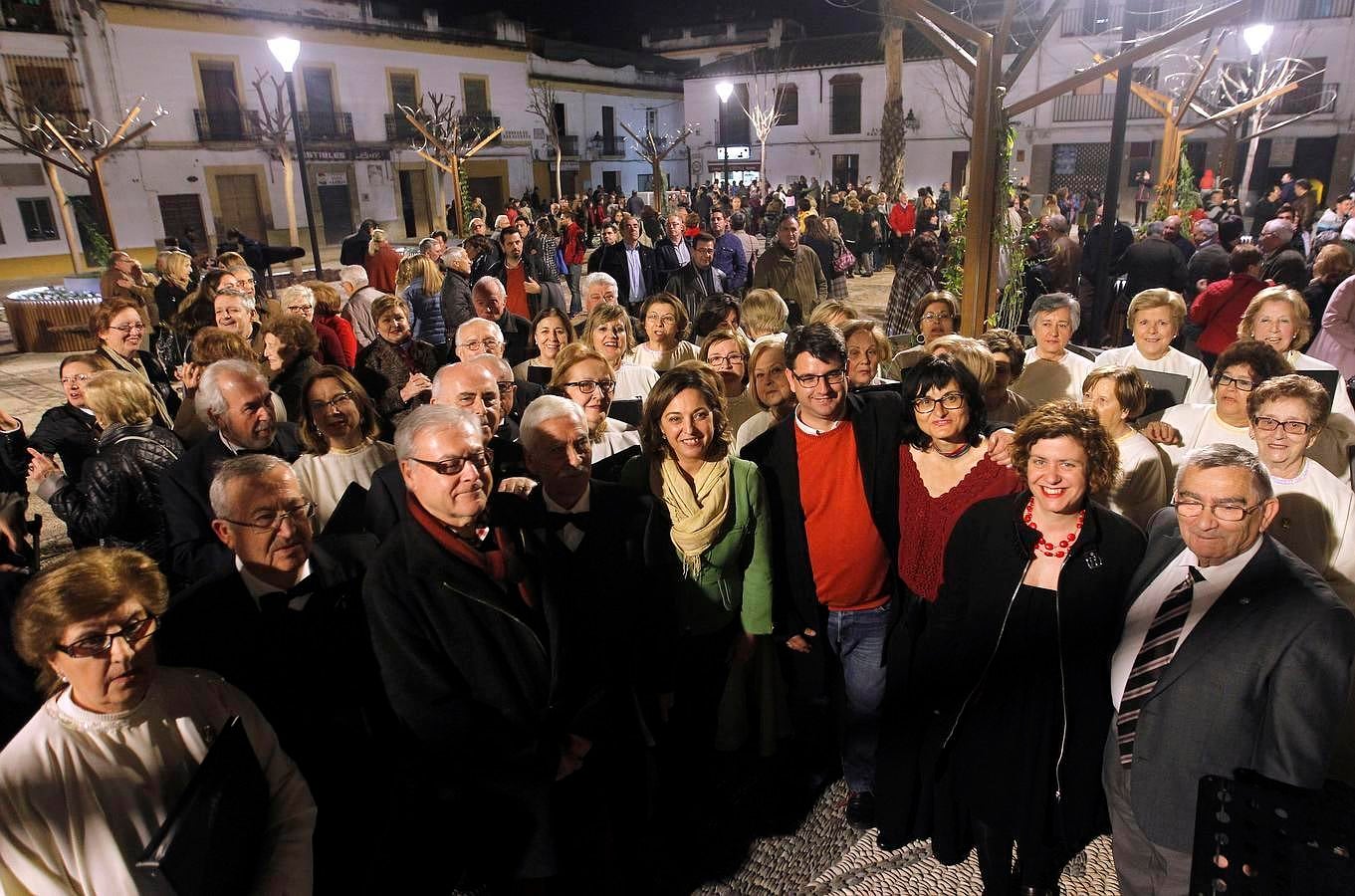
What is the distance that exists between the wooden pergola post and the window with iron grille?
2577 cm

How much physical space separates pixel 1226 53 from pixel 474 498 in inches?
1396

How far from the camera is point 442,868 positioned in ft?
8.50

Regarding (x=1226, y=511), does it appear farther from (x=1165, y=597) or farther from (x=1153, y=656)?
(x=1153, y=656)

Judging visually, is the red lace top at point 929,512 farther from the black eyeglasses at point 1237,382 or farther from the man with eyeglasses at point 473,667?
the man with eyeglasses at point 473,667

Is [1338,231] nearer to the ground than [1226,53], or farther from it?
nearer to the ground

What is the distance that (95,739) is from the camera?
70.7 inches

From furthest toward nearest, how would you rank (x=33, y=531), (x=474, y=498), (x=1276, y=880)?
(x=33, y=531) → (x=474, y=498) → (x=1276, y=880)

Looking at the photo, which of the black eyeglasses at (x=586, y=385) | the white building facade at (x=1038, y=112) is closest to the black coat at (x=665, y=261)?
the black eyeglasses at (x=586, y=385)

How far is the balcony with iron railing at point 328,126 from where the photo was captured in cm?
2961

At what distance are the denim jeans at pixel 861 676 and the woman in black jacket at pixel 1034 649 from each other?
390 mm

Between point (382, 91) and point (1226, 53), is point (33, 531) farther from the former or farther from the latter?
point (1226, 53)

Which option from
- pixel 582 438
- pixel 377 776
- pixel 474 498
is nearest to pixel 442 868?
pixel 377 776

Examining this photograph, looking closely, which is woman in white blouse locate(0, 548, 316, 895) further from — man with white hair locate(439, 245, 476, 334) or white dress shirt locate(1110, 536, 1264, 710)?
man with white hair locate(439, 245, 476, 334)

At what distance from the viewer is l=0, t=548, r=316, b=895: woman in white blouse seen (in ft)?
5.64
